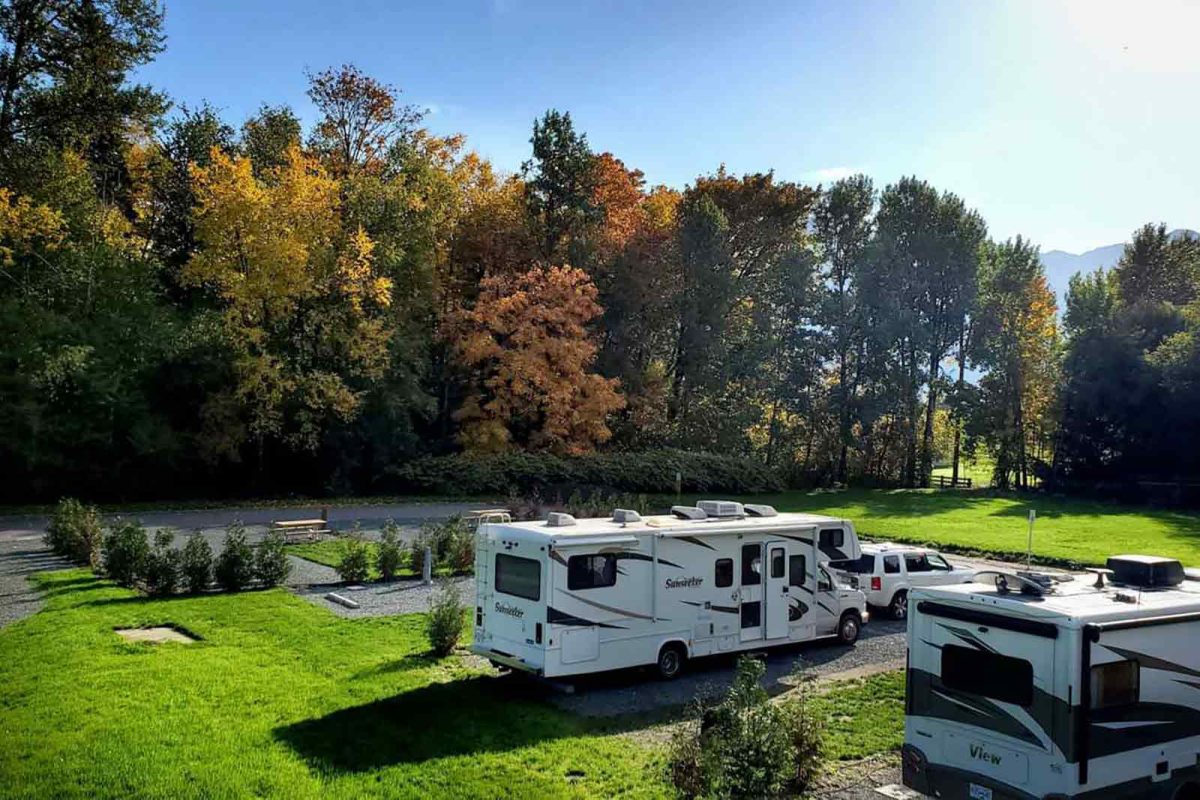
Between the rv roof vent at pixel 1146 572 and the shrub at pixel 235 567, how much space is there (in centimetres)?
1586

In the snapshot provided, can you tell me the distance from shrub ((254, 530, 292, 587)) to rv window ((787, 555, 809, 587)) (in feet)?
35.9

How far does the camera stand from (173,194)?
4000 cm

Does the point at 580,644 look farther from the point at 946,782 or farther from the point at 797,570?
the point at 946,782

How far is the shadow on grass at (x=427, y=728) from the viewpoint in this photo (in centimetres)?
940

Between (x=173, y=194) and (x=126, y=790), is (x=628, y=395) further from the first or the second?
(x=126, y=790)

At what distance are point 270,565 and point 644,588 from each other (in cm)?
965

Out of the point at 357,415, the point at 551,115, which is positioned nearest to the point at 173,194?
the point at 357,415

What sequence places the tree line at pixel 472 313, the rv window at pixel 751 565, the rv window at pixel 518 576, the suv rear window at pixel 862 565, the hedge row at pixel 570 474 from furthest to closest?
1. the hedge row at pixel 570 474
2. the tree line at pixel 472 313
3. the suv rear window at pixel 862 565
4. the rv window at pixel 751 565
5. the rv window at pixel 518 576

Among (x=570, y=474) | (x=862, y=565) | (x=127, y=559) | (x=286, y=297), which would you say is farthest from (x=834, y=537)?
(x=286, y=297)

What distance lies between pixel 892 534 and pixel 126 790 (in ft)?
93.4

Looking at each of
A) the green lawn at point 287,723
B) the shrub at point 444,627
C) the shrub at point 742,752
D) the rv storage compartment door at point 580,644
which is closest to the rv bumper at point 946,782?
the shrub at point 742,752

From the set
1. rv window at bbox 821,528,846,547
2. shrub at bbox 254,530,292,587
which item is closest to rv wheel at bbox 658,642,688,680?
rv window at bbox 821,528,846,547

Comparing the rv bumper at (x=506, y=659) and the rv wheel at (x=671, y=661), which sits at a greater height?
the rv bumper at (x=506, y=659)

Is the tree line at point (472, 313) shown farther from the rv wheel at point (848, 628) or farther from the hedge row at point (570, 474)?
the rv wheel at point (848, 628)
